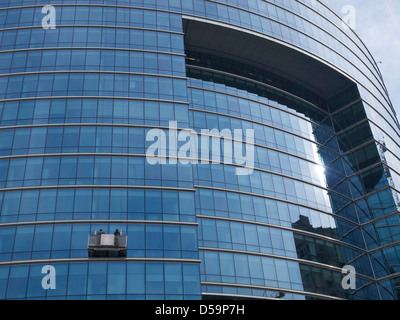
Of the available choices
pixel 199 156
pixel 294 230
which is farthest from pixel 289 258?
pixel 199 156

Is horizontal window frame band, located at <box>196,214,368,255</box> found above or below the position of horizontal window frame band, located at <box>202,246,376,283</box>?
above

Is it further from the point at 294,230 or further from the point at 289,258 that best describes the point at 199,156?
the point at 289,258

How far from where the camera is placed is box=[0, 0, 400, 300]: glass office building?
37500 millimetres

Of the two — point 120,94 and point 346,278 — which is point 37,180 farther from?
point 346,278

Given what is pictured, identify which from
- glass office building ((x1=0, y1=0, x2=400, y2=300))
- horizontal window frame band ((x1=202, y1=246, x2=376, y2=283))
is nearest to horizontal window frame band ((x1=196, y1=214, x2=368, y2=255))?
glass office building ((x1=0, y1=0, x2=400, y2=300))

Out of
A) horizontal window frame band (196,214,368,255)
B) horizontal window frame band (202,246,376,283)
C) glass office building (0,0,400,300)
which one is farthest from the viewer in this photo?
horizontal window frame band (196,214,368,255)

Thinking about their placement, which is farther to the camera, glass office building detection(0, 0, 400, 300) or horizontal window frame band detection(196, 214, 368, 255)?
horizontal window frame band detection(196, 214, 368, 255)

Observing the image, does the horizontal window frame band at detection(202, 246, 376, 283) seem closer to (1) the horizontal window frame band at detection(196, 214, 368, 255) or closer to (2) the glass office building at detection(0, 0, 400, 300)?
(2) the glass office building at detection(0, 0, 400, 300)

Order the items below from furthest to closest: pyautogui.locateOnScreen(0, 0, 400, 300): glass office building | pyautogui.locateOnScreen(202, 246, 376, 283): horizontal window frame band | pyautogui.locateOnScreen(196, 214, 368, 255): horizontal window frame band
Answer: pyautogui.locateOnScreen(196, 214, 368, 255): horizontal window frame band < pyautogui.locateOnScreen(202, 246, 376, 283): horizontal window frame band < pyautogui.locateOnScreen(0, 0, 400, 300): glass office building

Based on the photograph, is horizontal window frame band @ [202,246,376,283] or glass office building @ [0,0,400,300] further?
horizontal window frame band @ [202,246,376,283]

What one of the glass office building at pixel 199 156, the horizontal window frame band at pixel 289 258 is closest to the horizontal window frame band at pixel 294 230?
the glass office building at pixel 199 156

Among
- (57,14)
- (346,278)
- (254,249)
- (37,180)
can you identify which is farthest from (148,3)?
(346,278)

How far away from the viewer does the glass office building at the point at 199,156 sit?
3750cm

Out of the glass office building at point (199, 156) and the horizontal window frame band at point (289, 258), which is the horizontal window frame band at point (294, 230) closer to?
the glass office building at point (199, 156)
